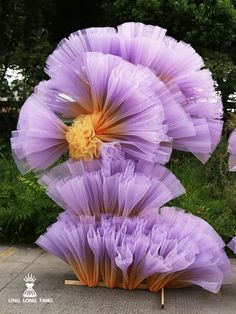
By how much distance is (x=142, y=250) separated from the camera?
4730mm

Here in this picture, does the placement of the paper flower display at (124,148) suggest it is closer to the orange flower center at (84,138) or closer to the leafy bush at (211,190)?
the orange flower center at (84,138)

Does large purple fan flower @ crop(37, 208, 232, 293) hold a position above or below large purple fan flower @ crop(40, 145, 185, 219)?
below

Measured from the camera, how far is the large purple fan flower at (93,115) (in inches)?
190

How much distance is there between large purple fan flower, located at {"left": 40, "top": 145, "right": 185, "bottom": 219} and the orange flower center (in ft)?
0.26

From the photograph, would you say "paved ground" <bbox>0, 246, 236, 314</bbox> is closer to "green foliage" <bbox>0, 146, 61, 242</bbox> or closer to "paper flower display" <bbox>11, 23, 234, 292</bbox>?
"paper flower display" <bbox>11, 23, 234, 292</bbox>

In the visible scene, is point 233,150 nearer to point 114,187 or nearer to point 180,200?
point 114,187

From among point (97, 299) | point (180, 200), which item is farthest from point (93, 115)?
point (180, 200)

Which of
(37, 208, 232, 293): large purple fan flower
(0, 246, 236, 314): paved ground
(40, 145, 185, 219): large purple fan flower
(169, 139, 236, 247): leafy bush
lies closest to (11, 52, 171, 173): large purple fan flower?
(40, 145, 185, 219): large purple fan flower

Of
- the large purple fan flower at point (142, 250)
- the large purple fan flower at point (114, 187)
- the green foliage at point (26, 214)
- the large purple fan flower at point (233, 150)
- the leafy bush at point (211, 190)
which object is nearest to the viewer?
the large purple fan flower at point (142, 250)

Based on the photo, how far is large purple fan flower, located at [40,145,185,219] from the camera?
486 cm

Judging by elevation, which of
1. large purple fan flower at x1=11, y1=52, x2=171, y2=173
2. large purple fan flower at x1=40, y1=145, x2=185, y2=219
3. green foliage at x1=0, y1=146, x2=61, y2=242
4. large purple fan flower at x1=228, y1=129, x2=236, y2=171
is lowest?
green foliage at x1=0, y1=146, x2=61, y2=242

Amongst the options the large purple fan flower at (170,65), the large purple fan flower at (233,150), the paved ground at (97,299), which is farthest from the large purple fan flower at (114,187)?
Result: the paved ground at (97,299)

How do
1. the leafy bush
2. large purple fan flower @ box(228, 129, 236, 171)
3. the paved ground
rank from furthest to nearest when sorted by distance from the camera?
the leafy bush
large purple fan flower @ box(228, 129, 236, 171)
the paved ground

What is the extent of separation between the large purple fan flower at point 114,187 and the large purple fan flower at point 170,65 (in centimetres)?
39
